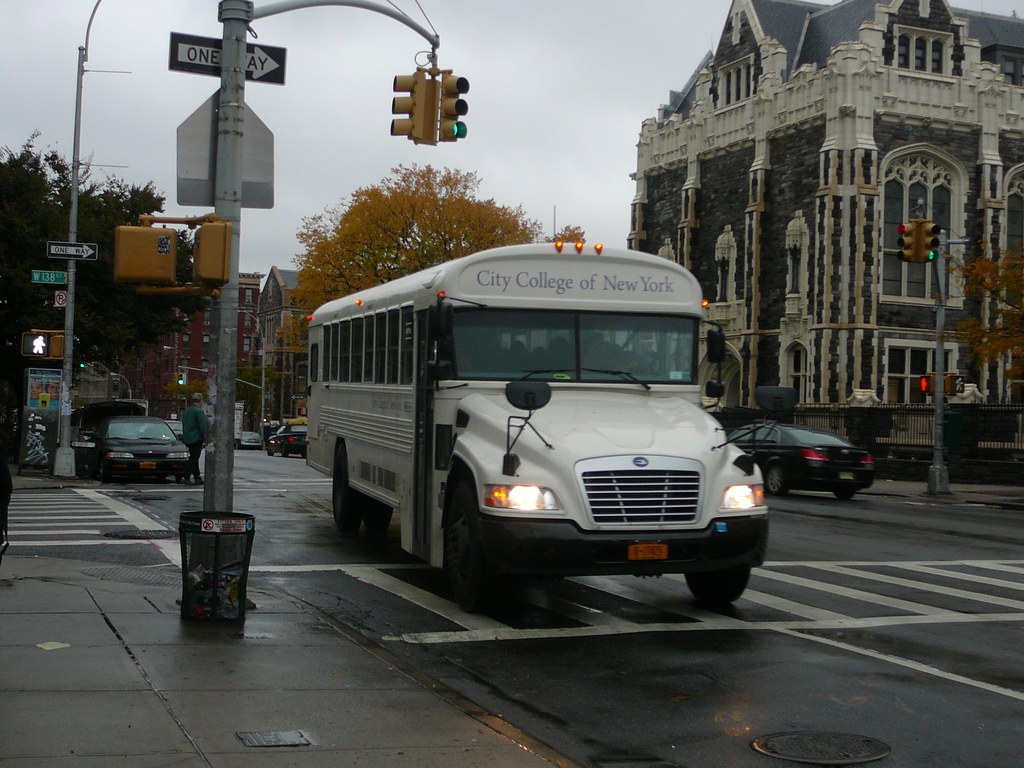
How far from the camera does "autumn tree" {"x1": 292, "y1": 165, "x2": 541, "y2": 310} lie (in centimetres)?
5894

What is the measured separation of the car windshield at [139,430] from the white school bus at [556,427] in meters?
15.5

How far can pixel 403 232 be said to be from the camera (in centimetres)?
5912

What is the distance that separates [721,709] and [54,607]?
519cm

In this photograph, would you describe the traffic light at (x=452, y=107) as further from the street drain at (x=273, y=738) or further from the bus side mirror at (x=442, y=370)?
the street drain at (x=273, y=738)

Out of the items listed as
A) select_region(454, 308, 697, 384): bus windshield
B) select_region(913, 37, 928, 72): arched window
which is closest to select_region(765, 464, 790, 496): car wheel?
select_region(454, 308, 697, 384): bus windshield

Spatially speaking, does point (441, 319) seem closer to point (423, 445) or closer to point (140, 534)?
point (423, 445)

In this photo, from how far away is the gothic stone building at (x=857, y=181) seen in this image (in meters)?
45.7

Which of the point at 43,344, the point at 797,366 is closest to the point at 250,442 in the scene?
the point at 797,366

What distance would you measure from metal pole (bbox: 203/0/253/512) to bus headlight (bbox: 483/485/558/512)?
2.22 m

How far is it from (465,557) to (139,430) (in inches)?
778

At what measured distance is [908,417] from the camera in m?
38.4

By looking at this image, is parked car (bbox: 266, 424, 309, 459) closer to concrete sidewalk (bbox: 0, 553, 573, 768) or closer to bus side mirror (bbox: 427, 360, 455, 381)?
bus side mirror (bbox: 427, 360, 455, 381)

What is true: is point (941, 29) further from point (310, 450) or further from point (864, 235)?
point (310, 450)

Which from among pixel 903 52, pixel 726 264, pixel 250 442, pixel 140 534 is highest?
pixel 903 52
